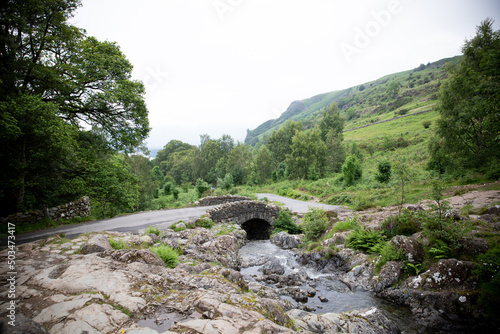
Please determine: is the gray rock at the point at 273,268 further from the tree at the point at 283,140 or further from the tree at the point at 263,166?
the tree at the point at 283,140

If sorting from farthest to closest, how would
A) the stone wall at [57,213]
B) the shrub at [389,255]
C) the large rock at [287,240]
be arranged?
the large rock at [287,240]
the stone wall at [57,213]
the shrub at [389,255]

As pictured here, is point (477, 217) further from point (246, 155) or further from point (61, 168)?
point (246, 155)

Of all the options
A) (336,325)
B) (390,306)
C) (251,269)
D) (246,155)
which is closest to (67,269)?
(336,325)

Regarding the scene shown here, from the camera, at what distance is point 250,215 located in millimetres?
20141

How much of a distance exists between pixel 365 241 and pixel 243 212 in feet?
36.0

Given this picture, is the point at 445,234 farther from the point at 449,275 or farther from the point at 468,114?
the point at 468,114

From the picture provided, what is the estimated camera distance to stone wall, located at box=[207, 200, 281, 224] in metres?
18.0

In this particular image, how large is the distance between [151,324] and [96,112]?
48.4ft

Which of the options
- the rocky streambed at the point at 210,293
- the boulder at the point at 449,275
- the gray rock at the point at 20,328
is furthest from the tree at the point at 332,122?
the gray rock at the point at 20,328

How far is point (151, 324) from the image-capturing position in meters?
3.73

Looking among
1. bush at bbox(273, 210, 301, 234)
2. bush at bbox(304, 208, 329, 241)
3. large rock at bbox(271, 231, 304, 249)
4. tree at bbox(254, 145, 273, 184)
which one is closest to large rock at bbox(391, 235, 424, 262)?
bush at bbox(304, 208, 329, 241)

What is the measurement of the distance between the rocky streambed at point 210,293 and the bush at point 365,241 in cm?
48

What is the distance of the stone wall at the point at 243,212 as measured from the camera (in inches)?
709

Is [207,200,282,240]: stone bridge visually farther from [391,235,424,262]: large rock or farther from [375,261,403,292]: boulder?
[391,235,424,262]: large rock
